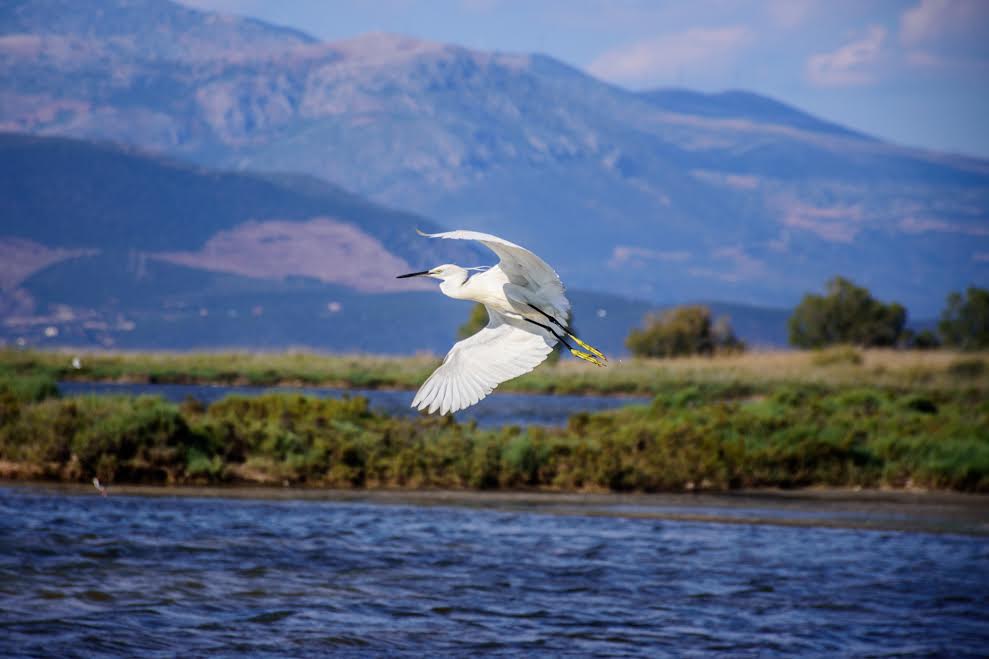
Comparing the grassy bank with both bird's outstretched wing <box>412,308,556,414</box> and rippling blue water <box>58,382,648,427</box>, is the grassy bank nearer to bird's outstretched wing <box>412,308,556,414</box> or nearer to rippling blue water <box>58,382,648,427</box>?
→ rippling blue water <box>58,382,648,427</box>

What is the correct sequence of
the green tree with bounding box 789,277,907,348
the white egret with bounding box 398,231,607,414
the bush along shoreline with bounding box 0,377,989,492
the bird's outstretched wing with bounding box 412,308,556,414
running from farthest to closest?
the green tree with bounding box 789,277,907,348
the bush along shoreline with bounding box 0,377,989,492
the bird's outstretched wing with bounding box 412,308,556,414
the white egret with bounding box 398,231,607,414

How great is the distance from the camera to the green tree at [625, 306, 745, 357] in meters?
61.1

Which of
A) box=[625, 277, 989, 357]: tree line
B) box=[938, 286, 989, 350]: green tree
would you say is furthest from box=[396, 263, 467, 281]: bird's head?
box=[938, 286, 989, 350]: green tree

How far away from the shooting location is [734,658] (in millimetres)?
12797

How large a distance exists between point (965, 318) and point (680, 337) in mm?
17658

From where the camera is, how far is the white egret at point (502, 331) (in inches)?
390

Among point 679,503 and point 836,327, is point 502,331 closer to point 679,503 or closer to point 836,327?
point 679,503

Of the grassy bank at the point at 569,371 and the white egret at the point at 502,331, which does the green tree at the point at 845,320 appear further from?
the white egret at the point at 502,331

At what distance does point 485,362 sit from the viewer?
10.4 m

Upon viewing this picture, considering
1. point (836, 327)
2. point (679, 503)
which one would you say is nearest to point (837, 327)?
point (836, 327)

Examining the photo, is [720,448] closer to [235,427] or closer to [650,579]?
[650,579]

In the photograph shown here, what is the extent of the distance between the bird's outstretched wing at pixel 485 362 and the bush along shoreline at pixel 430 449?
984 cm

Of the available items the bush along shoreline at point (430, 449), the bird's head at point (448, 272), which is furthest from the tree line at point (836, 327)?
the bird's head at point (448, 272)

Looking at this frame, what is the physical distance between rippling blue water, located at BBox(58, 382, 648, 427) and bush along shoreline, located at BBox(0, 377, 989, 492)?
8.21m
